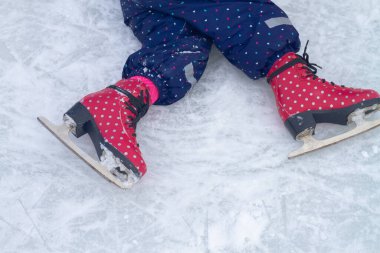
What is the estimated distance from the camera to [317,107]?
1.03 metres

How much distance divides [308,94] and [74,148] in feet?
1.56

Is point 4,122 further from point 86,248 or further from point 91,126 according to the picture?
point 86,248

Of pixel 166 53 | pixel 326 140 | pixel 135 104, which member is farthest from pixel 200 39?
pixel 326 140

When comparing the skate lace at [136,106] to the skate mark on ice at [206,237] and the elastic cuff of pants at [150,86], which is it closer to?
the elastic cuff of pants at [150,86]

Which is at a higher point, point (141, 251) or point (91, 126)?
point (91, 126)

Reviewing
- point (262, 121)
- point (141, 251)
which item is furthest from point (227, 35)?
point (141, 251)

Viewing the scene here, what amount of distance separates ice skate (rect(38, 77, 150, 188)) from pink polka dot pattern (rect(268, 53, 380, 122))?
0.93 ft

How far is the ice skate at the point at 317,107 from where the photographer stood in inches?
40.5

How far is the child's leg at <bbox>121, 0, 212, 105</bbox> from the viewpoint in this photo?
3.48 feet

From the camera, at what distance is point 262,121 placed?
1103 millimetres

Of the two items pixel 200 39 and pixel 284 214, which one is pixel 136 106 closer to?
pixel 200 39

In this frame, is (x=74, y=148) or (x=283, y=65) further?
(x=283, y=65)

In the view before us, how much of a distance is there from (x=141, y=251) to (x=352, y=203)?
409mm

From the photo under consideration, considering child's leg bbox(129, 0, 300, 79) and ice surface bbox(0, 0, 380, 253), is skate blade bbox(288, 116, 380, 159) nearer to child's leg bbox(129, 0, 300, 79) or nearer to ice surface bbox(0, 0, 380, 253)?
ice surface bbox(0, 0, 380, 253)
